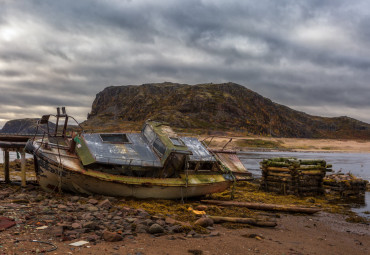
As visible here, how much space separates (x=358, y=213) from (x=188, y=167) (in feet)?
28.8

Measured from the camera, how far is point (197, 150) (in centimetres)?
1688

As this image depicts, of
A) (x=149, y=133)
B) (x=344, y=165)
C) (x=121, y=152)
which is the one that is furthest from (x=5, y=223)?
(x=344, y=165)

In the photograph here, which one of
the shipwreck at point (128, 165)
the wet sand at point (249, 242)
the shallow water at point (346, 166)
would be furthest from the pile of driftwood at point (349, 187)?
the shipwreck at point (128, 165)

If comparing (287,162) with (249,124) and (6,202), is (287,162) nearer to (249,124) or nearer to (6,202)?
(6,202)

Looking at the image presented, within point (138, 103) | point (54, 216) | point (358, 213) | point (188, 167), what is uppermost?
point (138, 103)

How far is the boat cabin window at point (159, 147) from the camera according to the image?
1524cm

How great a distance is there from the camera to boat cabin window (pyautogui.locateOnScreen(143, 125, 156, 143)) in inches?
651

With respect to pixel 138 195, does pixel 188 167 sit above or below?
above

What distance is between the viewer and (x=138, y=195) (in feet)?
45.9

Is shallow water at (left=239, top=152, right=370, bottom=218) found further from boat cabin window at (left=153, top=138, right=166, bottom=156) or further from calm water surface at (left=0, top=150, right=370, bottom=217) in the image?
boat cabin window at (left=153, top=138, right=166, bottom=156)

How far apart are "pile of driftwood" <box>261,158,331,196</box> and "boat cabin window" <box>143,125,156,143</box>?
7.75m

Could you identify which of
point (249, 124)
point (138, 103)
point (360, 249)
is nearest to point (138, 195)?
point (360, 249)

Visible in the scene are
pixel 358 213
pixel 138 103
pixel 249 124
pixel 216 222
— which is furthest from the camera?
pixel 138 103

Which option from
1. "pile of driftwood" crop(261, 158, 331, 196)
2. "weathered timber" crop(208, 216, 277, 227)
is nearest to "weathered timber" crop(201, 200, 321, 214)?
"weathered timber" crop(208, 216, 277, 227)
